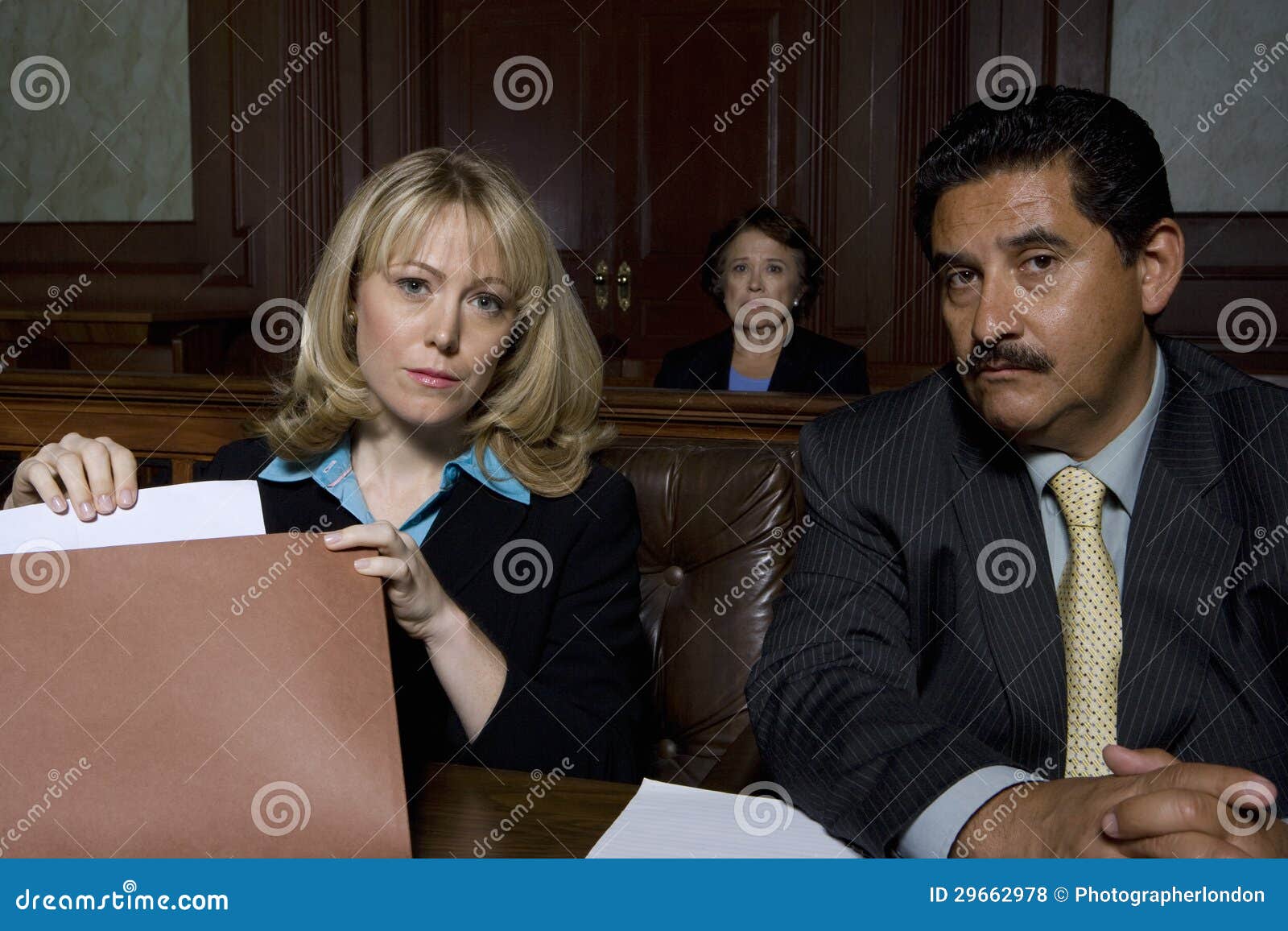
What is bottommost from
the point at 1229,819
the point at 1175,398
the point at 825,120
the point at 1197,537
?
the point at 1229,819

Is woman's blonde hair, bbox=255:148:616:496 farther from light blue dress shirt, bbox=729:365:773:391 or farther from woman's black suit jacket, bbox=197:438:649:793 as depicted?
light blue dress shirt, bbox=729:365:773:391

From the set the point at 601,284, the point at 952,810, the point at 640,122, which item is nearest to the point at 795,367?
the point at 601,284

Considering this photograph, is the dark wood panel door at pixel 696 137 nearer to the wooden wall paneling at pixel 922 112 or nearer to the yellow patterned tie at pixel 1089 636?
the wooden wall paneling at pixel 922 112

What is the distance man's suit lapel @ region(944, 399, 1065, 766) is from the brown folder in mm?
785

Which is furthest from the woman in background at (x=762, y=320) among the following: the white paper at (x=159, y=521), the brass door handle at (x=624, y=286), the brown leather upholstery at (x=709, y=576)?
the white paper at (x=159, y=521)

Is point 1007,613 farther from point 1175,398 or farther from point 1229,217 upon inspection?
point 1229,217

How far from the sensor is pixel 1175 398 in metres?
1.49

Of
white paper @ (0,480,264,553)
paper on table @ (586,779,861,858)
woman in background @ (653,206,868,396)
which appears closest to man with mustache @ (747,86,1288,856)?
paper on table @ (586,779,861,858)

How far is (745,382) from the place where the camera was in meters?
4.32

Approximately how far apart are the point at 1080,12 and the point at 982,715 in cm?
427

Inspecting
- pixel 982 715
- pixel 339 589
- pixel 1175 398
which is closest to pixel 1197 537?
pixel 1175 398

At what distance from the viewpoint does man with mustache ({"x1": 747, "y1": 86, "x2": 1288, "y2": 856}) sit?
136 cm

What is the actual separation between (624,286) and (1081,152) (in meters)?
4.36

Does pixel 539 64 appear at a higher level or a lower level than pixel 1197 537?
higher
